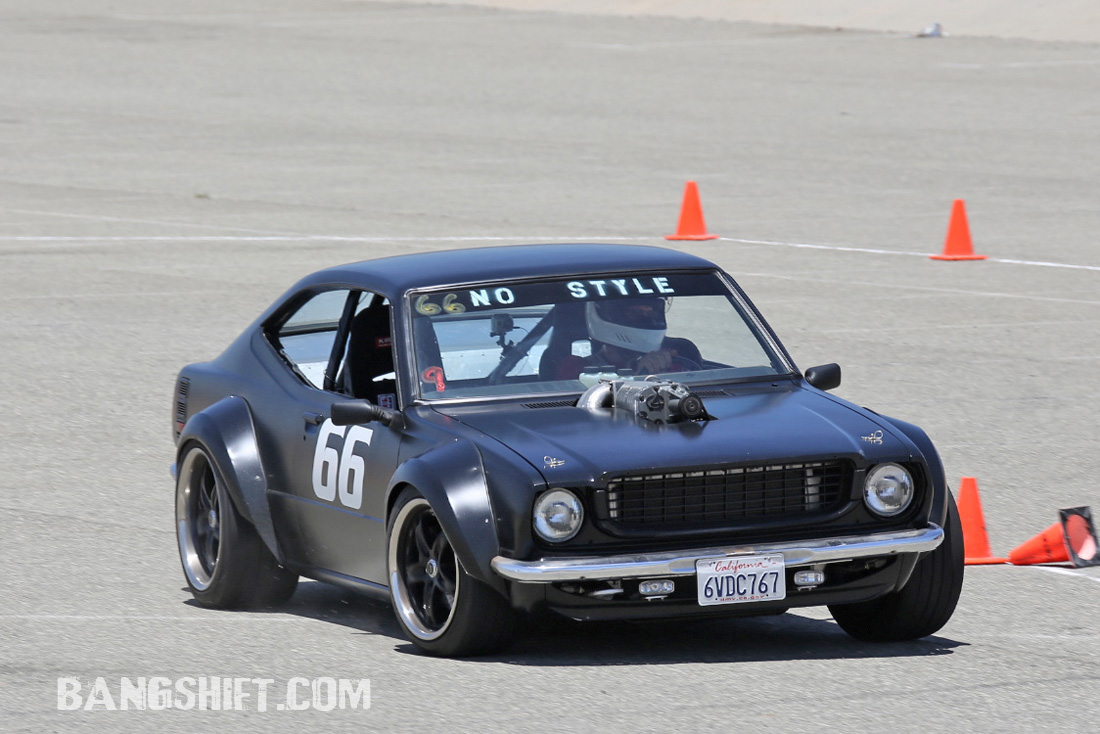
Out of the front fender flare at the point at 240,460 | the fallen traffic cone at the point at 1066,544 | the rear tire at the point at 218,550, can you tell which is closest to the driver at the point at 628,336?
the front fender flare at the point at 240,460

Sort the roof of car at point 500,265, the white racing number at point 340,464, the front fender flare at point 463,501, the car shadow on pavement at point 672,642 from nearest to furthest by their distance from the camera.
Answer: the front fender flare at point 463,501 → the car shadow on pavement at point 672,642 → the white racing number at point 340,464 → the roof of car at point 500,265

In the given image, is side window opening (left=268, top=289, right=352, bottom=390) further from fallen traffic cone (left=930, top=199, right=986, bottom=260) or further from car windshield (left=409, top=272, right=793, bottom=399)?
fallen traffic cone (left=930, top=199, right=986, bottom=260)

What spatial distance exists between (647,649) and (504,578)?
796mm

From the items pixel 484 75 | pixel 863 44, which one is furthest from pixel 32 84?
pixel 863 44

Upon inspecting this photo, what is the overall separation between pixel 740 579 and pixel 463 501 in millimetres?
931

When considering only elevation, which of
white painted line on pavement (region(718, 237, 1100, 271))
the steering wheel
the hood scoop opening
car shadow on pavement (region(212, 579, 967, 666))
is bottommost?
car shadow on pavement (region(212, 579, 967, 666))

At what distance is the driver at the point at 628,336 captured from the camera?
7.79m

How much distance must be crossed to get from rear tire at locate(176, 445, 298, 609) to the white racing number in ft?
1.52

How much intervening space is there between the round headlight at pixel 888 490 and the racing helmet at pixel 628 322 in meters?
1.16

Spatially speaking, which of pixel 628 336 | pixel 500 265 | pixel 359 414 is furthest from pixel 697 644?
pixel 500 265

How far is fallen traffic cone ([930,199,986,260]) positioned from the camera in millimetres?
18812

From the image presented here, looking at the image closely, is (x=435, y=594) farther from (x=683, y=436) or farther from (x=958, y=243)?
(x=958, y=243)

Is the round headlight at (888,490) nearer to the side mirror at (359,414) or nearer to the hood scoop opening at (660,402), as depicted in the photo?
the hood scoop opening at (660,402)

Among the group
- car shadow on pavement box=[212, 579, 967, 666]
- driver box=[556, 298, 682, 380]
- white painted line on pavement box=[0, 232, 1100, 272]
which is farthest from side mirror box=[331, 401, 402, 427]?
white painted line on pavement box=[0, 232, 1100, 272]
